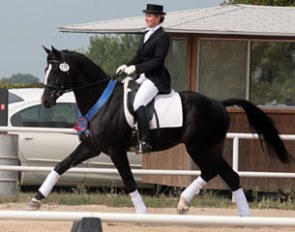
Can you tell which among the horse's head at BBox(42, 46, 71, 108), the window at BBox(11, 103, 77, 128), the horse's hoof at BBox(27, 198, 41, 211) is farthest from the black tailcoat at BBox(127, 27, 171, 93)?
the window at BBox(11, 103, 77, 128)

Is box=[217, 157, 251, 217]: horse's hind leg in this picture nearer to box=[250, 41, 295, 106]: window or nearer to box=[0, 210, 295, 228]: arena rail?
box=[250, 41, 295, 106]: window

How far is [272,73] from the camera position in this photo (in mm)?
16250

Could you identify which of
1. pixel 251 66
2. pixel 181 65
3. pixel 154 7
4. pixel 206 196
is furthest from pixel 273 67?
pixel 154 7

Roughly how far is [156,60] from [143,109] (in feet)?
2.06

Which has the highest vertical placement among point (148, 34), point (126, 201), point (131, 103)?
point (148, 34)

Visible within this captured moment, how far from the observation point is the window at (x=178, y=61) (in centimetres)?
1625

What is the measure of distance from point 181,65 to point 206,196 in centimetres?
237

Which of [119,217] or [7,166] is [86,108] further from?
[119,217]

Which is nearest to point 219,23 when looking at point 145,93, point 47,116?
point 47,116

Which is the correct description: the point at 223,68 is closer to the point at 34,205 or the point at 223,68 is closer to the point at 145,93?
the point at 145,93

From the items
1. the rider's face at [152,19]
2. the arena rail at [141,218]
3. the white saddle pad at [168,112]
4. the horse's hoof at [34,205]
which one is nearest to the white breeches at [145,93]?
the white saddle pad at [168,112]

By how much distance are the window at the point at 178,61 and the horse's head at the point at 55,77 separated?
4.77 m

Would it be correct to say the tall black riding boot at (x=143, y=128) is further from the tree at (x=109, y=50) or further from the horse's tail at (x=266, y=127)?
the tree at (x=109, y=50)

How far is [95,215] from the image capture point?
6277mm
